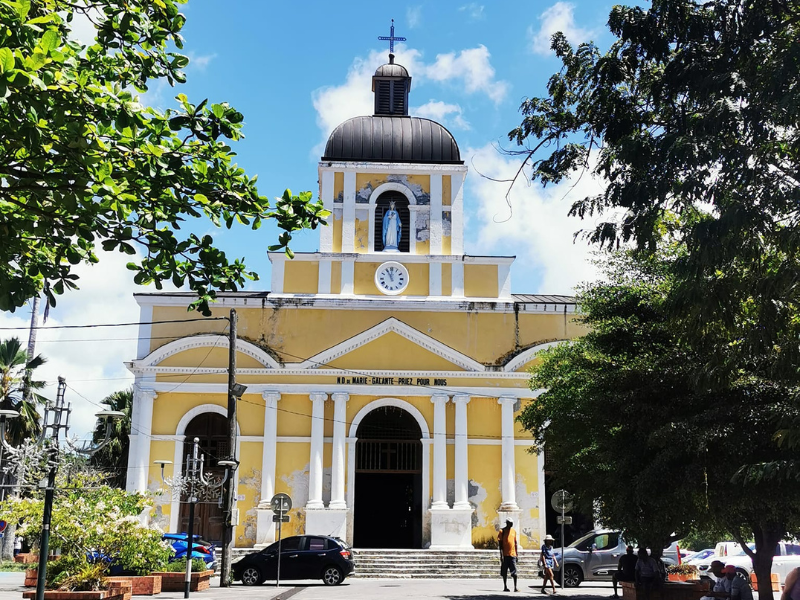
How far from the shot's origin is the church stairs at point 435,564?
2738 centimetres

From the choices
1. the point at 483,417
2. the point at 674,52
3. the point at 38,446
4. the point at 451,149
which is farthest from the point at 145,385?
the point at 674,52

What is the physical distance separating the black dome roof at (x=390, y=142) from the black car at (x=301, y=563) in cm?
1514

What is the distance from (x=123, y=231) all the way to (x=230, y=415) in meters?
17.1

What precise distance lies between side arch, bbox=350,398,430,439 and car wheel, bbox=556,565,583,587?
6.83 metres

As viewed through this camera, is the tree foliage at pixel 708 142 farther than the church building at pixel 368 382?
No

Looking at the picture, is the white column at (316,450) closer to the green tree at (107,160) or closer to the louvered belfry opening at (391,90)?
the louvered belfry opening at (391,90)

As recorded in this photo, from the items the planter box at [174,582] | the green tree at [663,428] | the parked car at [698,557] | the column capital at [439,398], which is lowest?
the parked car at [698,557]

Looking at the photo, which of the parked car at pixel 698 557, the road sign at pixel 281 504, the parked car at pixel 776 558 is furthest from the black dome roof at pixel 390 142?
the parked car at pixel 698 557

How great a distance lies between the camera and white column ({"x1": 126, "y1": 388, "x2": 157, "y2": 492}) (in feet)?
96.7

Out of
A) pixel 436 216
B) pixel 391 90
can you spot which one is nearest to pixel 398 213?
pixel 436 216

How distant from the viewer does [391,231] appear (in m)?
32.9

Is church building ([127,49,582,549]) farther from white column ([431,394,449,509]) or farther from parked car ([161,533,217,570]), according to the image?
parked car ([161,533,217,570])

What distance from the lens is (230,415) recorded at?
2420 centimetres

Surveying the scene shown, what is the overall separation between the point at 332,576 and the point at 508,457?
8.43m
